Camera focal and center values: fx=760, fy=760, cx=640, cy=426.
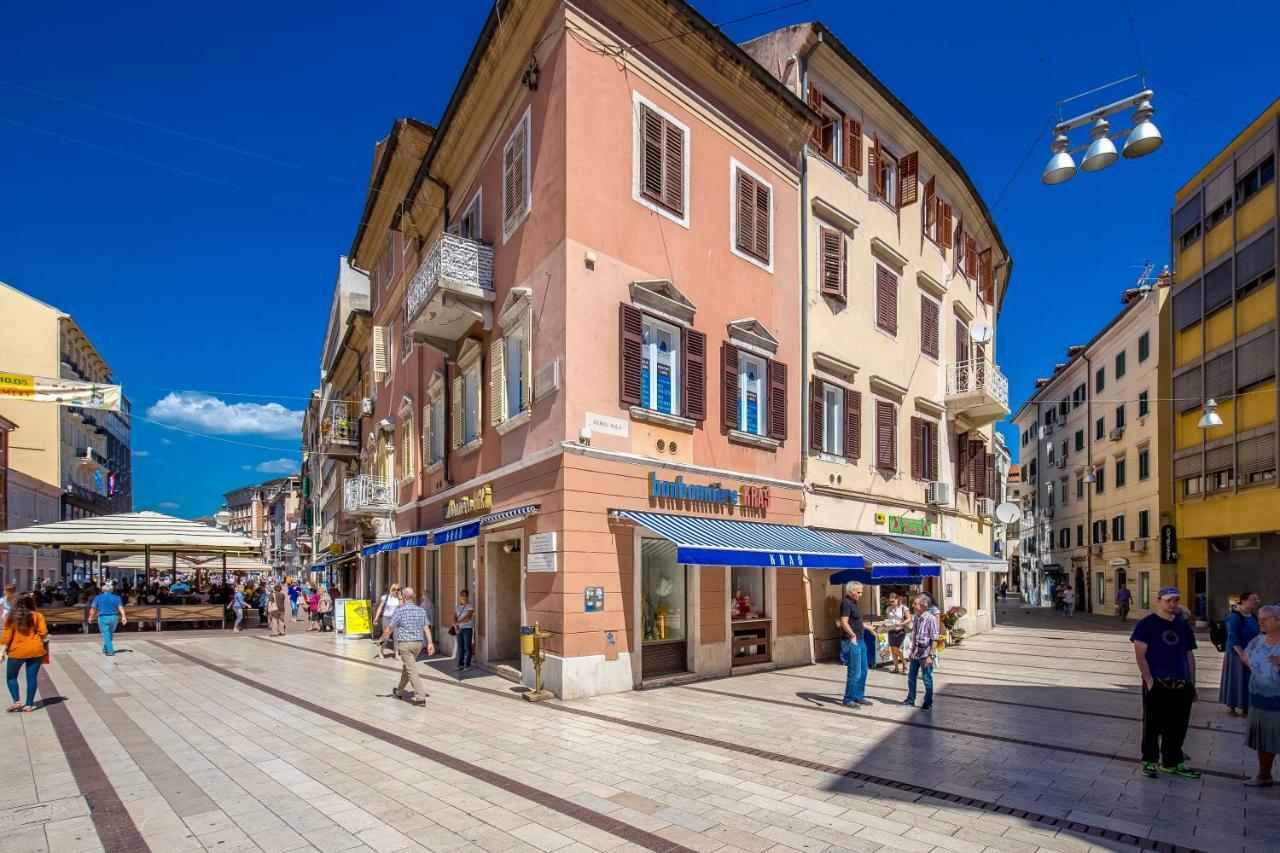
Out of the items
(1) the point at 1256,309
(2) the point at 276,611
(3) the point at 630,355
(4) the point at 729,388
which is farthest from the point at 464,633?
(1) the point at 1256,309

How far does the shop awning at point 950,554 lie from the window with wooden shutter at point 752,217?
325 inches

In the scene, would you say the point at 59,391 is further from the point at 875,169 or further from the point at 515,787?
the point at 875,169

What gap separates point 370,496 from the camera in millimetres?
24641

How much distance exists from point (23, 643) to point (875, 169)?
805 inches

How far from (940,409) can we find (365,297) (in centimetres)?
3026

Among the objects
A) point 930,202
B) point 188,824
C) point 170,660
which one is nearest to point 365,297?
point 170,660

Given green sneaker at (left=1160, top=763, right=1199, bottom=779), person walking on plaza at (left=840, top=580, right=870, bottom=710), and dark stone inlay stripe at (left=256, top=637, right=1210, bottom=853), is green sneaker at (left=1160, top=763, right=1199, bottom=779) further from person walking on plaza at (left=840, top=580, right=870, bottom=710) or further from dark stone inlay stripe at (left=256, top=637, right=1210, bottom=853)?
person walking on plaza at (left=840, top=580, right=870, bottom=710)

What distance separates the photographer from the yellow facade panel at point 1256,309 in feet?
82.5

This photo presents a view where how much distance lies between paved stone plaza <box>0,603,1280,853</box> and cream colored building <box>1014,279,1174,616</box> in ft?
81.2

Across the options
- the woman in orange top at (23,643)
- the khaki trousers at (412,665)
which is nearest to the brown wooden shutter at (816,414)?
the khaki trousers at (412,665)

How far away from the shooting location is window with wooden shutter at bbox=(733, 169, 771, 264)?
51.8ft

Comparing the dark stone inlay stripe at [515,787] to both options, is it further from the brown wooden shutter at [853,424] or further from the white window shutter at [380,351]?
the white window shutter at [380,351]


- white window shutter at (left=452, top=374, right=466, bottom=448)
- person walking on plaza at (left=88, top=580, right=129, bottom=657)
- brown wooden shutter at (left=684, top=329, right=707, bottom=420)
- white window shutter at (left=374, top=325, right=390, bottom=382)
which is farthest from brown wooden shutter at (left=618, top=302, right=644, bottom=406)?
white window shutter at (left=374, top=325, right=390, bottom=382)

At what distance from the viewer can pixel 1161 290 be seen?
33469 millimetres
